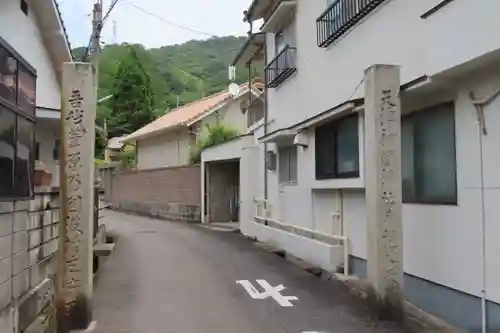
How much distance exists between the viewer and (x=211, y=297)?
945 cm

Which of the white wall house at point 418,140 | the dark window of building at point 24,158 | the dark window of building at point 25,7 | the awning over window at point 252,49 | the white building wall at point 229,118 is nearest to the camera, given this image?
the white wall house at point 418,140

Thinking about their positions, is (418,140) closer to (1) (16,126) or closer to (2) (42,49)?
(1) (16,126)

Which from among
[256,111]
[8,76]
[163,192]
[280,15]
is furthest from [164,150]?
[8,76]

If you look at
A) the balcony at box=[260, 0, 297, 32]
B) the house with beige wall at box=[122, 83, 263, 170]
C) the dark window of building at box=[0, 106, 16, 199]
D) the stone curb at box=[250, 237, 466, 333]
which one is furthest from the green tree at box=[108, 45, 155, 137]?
the dark window of building at box=[0, 106, 16, 199]

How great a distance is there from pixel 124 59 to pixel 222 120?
82.1 ft

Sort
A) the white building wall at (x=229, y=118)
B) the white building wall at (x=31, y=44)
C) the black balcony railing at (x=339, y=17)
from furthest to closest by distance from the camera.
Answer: the white building wall at (x=229, y=118) → the white building wall at (x=31, y=44) → the black balcony railing at (x=339, y=17)

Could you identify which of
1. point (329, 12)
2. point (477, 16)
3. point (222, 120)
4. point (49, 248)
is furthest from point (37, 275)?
point (222, 120)

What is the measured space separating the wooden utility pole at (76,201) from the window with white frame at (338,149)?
16.5ft

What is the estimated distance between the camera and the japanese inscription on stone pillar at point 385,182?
7.39 m

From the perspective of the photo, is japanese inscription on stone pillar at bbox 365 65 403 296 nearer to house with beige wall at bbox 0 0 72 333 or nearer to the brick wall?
house with beige wall at bbox 0 0 72 333

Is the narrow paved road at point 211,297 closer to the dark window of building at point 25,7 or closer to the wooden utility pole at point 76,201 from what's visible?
the wooden utility pole at point 76,201

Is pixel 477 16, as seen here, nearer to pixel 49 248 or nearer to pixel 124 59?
pixel 49 248

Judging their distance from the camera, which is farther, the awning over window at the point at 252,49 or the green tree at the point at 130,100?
the green tree at the point at 130,100

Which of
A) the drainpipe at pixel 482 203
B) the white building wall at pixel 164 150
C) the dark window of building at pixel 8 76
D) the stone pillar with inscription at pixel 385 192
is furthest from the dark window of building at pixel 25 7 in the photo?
the white building wall at pixel 164 150
